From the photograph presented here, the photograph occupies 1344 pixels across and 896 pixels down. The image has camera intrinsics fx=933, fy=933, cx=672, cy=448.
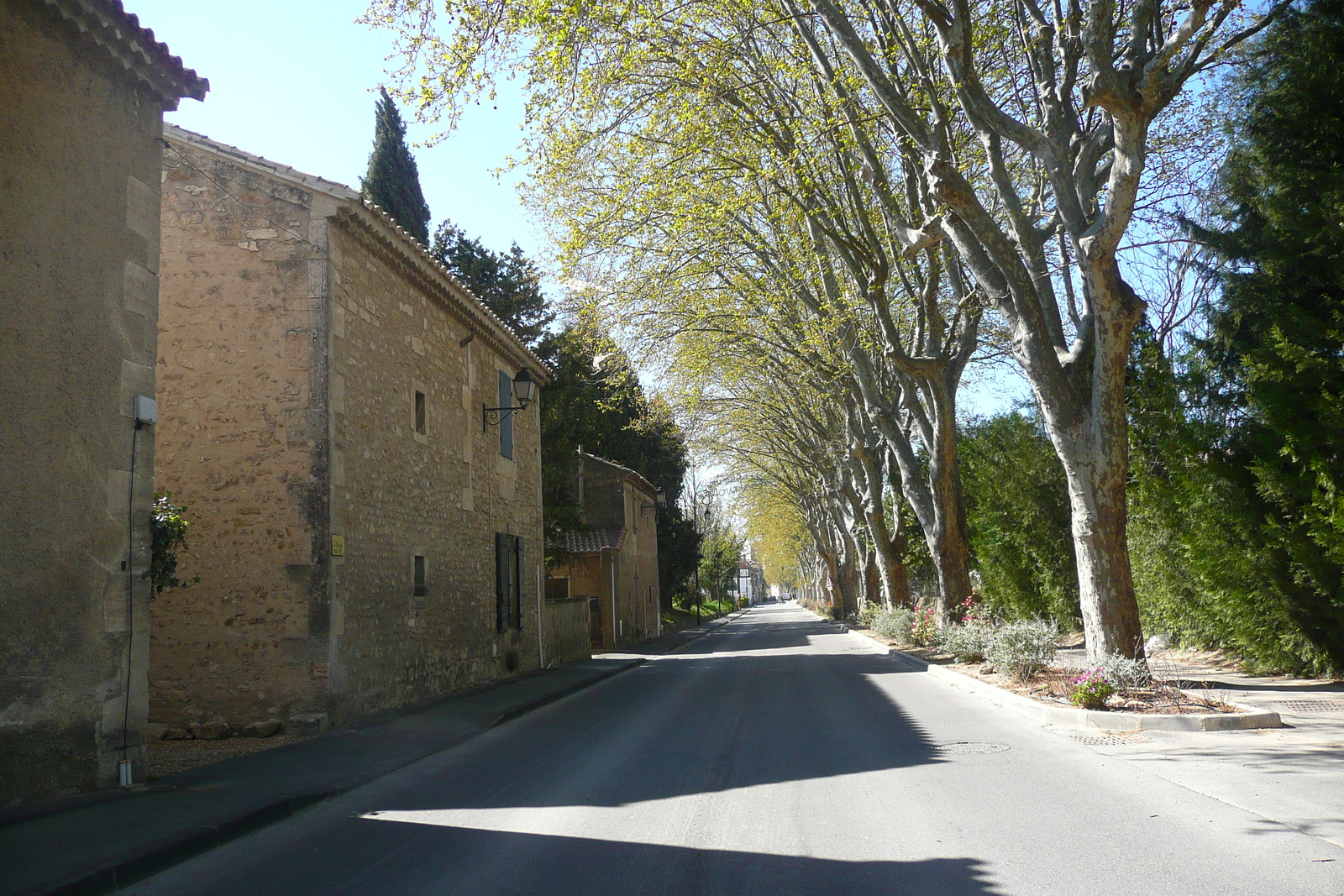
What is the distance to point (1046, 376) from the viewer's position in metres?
10.7

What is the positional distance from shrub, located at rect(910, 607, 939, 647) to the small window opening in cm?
1091

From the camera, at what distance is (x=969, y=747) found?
27.8 ft

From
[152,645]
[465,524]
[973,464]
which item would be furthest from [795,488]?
[152,645]

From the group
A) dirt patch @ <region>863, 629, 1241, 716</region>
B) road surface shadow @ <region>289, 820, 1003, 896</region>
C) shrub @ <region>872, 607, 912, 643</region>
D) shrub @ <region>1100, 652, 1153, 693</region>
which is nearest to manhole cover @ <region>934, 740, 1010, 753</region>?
dirt patch @ <region>863, 629, 1241, 716</region>

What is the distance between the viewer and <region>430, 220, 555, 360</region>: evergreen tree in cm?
2703

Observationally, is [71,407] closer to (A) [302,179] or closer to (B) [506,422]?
(A) [302,179]

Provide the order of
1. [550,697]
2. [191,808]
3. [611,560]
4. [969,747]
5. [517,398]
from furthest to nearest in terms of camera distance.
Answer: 1. [611,560]
2. [517,398]
3. [550,697]
4. [969,747]
5. [191,808]

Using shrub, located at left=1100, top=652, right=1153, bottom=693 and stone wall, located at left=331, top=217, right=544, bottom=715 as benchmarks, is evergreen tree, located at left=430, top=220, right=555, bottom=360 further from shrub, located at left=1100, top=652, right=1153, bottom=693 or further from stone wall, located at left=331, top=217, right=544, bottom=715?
shrub, located at left=1100, top=652, right=1153, bottom=693

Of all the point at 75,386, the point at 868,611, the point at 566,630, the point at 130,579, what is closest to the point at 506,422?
the point at 566,630

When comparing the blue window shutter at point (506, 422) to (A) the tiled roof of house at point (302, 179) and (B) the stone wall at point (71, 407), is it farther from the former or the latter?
(B) the stone wall at point (71, 407)

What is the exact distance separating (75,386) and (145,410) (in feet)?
2.39

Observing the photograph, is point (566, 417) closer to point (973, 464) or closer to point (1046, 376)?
point (973, 464)

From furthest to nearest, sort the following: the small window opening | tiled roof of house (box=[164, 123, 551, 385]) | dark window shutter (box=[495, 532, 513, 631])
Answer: dark window shutter (box=[495, 532, 513, 631]) → the small window opening → tiled roof of house (box=[164, 123, 551, 385])

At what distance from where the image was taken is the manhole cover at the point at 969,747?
829cm
